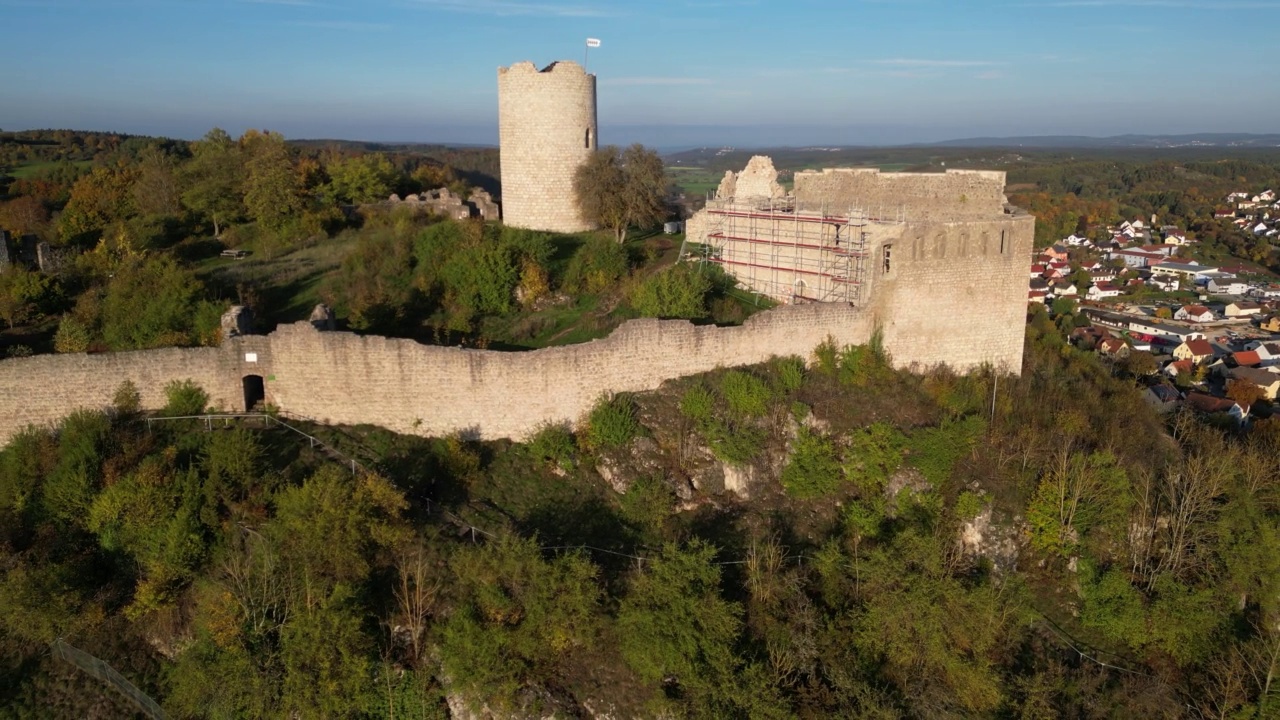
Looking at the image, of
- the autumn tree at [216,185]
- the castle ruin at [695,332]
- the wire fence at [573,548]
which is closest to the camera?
the wire fence at [573,548]

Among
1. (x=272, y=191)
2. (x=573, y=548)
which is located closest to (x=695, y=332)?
(x=573, y=548)

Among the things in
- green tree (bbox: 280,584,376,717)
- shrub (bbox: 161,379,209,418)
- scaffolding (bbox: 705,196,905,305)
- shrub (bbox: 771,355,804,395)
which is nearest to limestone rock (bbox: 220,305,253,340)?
shrub (bbox: 161,379,209,418)

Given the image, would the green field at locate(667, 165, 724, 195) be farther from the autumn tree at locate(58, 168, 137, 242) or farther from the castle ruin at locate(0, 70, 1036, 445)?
the castle ruin at locate(0, 70, 1036, 445)

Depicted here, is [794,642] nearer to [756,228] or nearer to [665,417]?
[665,417]

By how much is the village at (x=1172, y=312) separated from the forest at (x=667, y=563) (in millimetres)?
10780

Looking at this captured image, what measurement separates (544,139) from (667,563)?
12518mm

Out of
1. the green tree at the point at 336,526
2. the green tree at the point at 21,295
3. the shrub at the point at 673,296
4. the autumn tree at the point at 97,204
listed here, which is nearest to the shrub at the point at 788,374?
the shrub at the point at 673,296

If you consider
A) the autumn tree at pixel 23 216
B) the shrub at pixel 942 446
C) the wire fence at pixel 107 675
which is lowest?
the wire fence at pixel 107 675

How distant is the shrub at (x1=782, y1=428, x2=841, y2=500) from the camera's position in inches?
495

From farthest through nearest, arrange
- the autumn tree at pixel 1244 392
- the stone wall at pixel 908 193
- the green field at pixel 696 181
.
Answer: the green field at pixel 696 181, the autumn tree at pixel 1244 392, the stone wall at pixel 908 193

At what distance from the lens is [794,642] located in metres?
10.0

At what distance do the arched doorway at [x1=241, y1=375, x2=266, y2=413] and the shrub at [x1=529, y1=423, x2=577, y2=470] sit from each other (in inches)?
173

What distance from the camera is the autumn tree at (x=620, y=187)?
63.8 ft

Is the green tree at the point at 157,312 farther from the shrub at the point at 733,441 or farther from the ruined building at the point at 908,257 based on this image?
the ruined building at the point at 908,257
